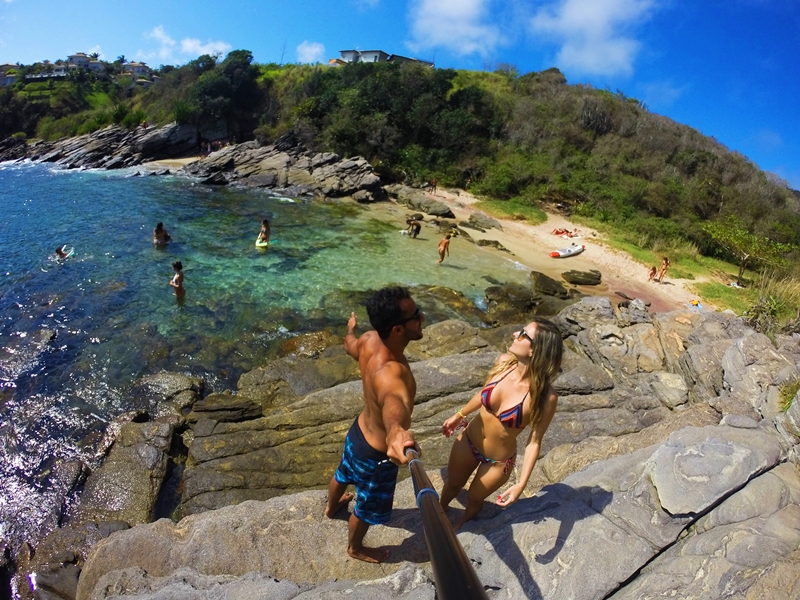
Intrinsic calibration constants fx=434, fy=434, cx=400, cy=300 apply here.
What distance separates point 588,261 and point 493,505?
63.0 ft

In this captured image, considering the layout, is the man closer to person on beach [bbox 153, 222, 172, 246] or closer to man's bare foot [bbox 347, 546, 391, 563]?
man's bare foot [bbox 347, 546, 391, 563]

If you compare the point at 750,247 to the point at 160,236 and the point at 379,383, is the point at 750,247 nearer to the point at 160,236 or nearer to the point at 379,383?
the point at 379,383

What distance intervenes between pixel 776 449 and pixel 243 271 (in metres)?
14.7

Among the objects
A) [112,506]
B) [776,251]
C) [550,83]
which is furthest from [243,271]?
[550,83]

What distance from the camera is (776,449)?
380 cm

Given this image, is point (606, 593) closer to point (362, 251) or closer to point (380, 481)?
point (380, 481)

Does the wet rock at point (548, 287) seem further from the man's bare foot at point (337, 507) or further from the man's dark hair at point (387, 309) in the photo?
the man's dark hair at point (387, 309)

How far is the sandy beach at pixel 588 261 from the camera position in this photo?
1750 centimetres

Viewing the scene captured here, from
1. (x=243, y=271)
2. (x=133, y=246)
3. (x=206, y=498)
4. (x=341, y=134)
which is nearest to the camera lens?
(x=206, y=498)

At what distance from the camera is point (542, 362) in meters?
3.18

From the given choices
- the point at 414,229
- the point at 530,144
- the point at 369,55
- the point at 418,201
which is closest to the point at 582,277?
the point at 414,229

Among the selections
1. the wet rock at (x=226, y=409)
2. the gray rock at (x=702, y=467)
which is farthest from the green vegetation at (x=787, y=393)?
the wet rock at (x=226, y=409)

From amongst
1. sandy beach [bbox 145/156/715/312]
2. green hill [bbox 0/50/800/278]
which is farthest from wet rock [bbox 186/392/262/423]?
green hill [bbox 0/50/800/278]

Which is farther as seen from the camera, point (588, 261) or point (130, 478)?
point (588, 261)
